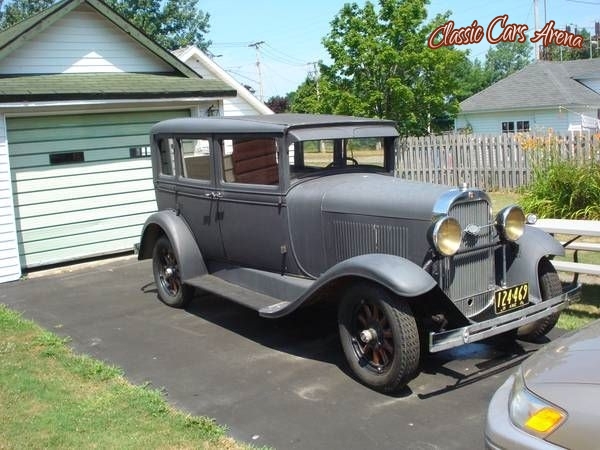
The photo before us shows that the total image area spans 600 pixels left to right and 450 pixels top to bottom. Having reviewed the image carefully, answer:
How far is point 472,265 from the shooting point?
484 centimetres

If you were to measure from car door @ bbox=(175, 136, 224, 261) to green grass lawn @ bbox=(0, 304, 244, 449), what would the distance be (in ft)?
5.39

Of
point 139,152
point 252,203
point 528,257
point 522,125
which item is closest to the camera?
point 528,257


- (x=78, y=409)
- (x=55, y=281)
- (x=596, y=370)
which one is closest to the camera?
(x=596, y=370)

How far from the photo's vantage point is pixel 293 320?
6.31 m

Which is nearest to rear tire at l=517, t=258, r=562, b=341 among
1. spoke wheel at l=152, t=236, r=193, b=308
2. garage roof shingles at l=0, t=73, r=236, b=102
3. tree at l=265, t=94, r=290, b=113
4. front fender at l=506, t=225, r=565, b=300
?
front fender at l=506, t=225, r=565, b=300

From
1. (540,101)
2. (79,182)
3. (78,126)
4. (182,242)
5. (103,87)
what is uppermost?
(540,101)

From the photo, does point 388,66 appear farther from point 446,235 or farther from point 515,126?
point 446,235

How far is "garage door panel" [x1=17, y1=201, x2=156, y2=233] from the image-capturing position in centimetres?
931

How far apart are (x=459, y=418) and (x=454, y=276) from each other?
1.06 meters

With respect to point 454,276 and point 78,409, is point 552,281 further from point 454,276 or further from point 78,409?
point 78,409

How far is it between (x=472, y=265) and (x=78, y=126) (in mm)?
6926

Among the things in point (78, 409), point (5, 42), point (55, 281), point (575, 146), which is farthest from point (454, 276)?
point (575, 146)

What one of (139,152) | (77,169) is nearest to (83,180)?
(77,169)

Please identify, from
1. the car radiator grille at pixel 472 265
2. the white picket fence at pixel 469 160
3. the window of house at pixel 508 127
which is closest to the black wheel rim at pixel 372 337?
the car radiator grille at pixel 472 265
